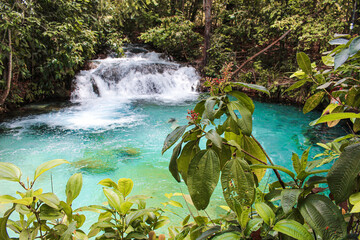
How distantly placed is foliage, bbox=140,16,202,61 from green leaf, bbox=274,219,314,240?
39.5ft

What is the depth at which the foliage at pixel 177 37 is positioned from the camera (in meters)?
11.8

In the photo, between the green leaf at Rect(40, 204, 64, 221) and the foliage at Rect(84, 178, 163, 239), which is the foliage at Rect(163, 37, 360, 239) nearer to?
the foliage at Rect(84, 178, 163, 239)

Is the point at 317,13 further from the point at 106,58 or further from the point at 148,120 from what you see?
the point at 106,58

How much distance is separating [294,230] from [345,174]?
0.19m

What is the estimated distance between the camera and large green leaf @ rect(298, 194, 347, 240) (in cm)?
51

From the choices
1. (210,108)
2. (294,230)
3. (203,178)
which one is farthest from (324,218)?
(210,108)

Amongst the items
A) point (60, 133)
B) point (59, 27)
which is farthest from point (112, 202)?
point (59, 27)

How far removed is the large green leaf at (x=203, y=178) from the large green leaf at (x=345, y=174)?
0.95 ft

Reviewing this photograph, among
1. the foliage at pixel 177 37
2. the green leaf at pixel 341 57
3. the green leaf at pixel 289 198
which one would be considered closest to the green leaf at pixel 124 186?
the green leaf at pixel 289 198

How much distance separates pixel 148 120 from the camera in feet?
21.4

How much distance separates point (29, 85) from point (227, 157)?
30.3 ft

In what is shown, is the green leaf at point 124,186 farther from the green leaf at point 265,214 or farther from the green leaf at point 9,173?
the green leaf at point 265,214

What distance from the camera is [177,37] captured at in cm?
1170

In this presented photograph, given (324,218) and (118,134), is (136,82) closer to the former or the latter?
(118,134)
